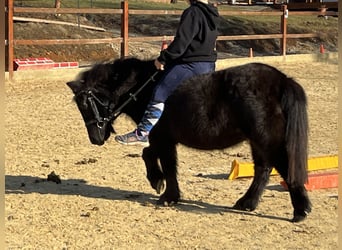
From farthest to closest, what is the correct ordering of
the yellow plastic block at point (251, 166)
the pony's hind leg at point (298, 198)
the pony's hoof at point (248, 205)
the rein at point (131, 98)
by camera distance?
1. the yellow plastic block at point (251, 166)
2. the rein at point (131, 98)
3. the pony's hoof at point (248, 205)
4. the pony's hind leg at point (298, 198)

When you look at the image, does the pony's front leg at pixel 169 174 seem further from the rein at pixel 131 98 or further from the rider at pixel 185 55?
the rein at pixel 131 98

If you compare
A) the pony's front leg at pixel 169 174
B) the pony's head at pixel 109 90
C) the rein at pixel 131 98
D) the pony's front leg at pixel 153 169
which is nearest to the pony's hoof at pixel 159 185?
the pony's front leg at pixel 153 169

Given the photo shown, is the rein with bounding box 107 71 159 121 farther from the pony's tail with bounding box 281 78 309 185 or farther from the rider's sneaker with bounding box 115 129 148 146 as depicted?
the pony's tail with bounding box 281 78 309 185

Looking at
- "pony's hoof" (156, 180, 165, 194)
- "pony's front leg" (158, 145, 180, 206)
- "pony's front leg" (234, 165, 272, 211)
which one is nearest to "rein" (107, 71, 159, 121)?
"pony's front leg" (158, 145, 180, 206)

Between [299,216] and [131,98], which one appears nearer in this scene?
[299,216]

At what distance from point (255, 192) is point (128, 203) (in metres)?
1.12

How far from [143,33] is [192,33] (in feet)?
81.9

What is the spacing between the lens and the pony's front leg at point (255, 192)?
223 inches

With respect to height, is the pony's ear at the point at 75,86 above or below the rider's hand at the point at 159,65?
below

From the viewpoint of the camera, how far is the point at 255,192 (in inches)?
225

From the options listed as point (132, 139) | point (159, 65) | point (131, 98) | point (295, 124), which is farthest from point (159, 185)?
point (295, 124)

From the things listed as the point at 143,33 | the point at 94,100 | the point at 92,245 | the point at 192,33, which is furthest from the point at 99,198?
the point at 143,33

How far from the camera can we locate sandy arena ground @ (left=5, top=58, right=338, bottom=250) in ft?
16.1

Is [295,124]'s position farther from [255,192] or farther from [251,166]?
[251,166]
